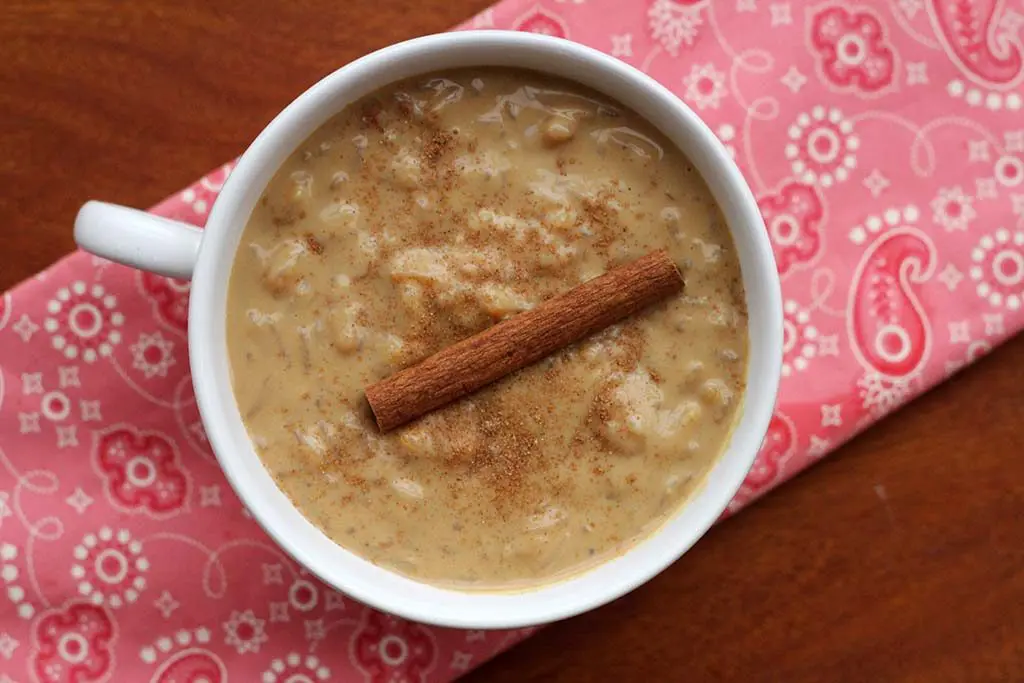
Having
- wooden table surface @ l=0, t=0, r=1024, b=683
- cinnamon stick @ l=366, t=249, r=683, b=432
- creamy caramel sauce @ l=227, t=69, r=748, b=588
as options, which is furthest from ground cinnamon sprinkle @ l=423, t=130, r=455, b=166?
wooden table surface @ l=0, t=0, r=1024, b=683

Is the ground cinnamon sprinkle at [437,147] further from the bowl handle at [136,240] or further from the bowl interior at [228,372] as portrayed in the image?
the bowl handle at [136,240]

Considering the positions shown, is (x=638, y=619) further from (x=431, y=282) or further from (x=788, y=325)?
(x=431, y=282)

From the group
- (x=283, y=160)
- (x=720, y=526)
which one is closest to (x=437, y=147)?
(x=283, y=160)

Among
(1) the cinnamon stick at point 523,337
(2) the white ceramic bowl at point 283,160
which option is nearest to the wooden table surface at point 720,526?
(2) the white ceramic bowl at point 283,160

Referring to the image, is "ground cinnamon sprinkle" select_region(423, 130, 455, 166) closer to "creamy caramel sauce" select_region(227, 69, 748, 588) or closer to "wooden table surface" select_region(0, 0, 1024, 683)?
"creamy caramel sauce" select_region(227, 69, 748, 588)

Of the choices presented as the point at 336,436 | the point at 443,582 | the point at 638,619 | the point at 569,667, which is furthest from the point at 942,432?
the point at 336,436

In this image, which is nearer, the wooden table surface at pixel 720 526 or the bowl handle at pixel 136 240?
the bowl handle at pixel 136 240

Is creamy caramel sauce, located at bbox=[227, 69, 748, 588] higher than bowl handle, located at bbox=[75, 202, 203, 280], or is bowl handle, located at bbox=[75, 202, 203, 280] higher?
bowl handle, located at bbox=[75, 202, 203, 280]
